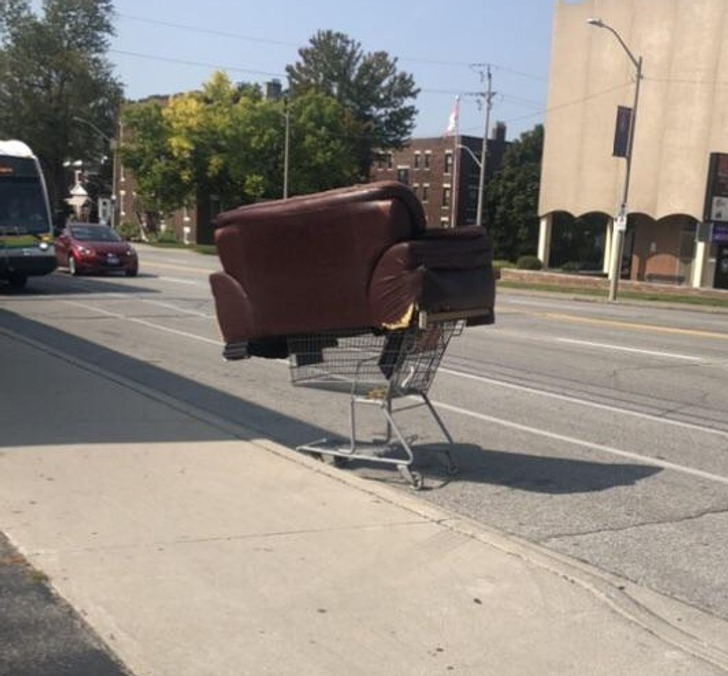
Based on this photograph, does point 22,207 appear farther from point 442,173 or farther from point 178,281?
point 442,173

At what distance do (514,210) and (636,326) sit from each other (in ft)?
202

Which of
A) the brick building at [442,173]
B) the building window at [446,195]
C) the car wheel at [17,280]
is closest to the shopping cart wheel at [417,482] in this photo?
the car wheel at [17,280]

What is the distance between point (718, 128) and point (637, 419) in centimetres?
3579

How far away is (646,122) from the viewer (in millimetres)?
43562

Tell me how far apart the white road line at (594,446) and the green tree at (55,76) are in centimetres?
7487

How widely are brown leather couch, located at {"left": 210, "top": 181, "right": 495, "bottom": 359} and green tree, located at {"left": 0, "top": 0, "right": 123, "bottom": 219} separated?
3021 inches

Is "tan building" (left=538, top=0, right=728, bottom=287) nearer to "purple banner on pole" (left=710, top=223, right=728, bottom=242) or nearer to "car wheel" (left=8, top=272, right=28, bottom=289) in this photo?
"purple banner on pole" (left=710, top=223, right=728, bottom=242)

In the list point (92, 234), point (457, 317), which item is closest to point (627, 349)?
point (457, 317)

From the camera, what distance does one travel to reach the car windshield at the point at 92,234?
27297 millimetres

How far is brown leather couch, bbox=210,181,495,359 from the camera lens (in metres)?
5.64

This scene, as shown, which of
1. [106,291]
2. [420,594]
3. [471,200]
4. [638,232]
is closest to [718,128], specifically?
[638,232]

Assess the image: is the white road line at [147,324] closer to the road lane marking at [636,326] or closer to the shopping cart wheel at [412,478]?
the shopping cart wheel at [412,478]

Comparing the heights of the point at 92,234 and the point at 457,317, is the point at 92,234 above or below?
below

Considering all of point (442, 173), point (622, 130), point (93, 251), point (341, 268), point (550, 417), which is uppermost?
point (442, 173)
